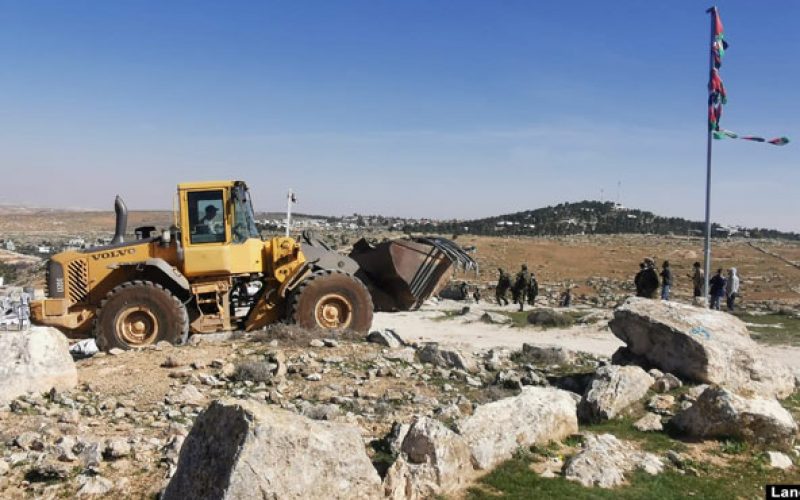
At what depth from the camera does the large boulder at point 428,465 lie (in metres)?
5.36

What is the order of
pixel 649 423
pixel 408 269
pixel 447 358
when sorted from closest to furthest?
pixel 649 423
pixel 447 358
pixel 408 269

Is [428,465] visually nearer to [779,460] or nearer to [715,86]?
[779,460]

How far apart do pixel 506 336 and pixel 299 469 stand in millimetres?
13211

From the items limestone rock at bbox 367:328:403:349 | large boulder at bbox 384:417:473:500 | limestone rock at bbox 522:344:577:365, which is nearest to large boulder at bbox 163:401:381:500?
large boulder at bbox 384:417:473:500

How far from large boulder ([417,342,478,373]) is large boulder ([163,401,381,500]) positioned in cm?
602

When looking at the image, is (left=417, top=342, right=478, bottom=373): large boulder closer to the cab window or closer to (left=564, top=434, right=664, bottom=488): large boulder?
(left=564, top=434, right=664, bottom=488): large boulder

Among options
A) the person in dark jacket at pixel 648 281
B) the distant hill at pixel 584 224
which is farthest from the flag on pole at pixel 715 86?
the distant hill at pixel 584 224

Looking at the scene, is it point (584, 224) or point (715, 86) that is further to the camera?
point (584, 224)

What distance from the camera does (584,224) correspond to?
91.2 m

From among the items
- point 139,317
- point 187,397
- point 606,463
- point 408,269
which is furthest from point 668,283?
point 187,397

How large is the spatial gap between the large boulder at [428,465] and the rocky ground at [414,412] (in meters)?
0.01

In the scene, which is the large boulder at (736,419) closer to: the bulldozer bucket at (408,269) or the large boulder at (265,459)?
the large boulder at (265,459)

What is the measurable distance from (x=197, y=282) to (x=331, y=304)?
2550mm

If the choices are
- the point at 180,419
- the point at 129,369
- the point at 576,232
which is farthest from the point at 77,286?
the point at 576,232
